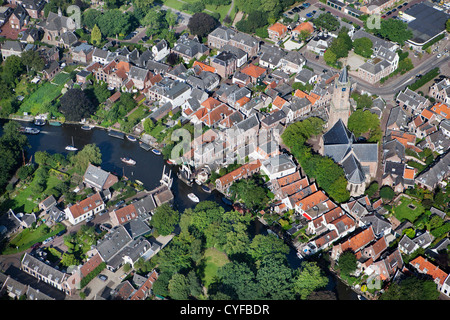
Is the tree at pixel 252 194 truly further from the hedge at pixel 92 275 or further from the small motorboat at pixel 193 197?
the hedge at pixel 92 275

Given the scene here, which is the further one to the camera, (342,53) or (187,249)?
(342,53)

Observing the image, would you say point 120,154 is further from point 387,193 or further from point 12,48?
point 387,193

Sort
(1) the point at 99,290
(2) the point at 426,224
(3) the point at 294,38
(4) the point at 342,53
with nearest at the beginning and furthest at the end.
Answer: (1) the point at 99,290 → (2) the point at 426,224 → (4) the point at 342,53 → (3) the point at 294,38

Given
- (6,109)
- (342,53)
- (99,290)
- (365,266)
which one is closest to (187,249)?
(99,290)

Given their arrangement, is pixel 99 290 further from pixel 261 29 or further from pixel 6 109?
pixel 261 29

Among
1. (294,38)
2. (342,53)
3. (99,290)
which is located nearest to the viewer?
(99,290)
